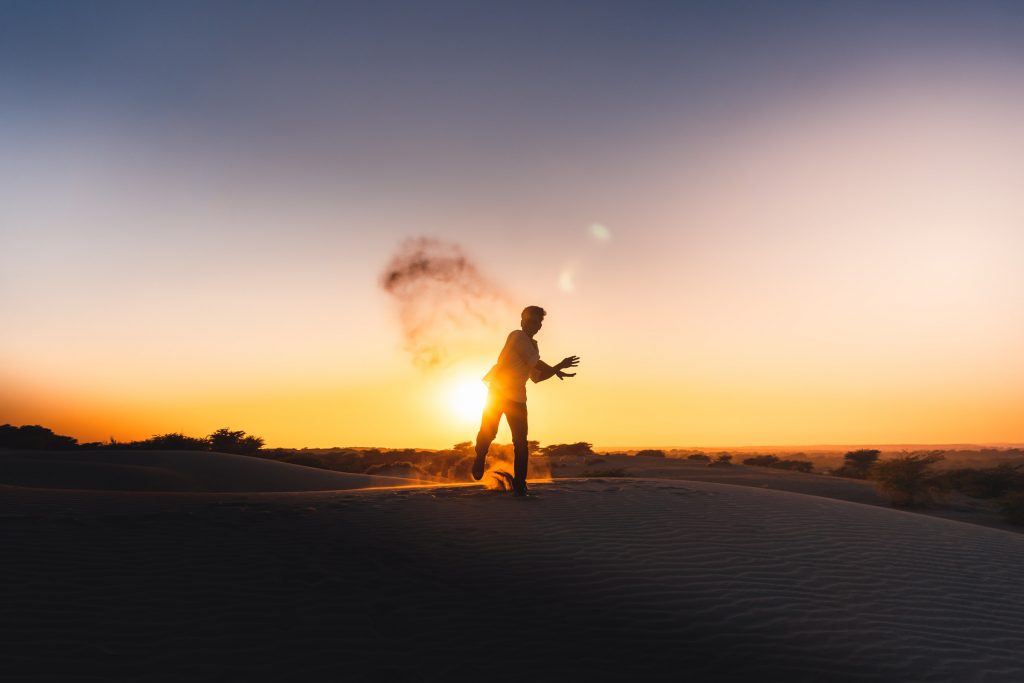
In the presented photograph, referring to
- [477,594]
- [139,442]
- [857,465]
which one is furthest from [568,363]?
[857,465]

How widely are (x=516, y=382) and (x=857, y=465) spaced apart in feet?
114

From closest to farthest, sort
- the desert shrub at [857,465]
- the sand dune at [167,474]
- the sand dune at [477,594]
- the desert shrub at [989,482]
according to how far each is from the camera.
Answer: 1. the sand dune at [477,594]
2. the sand dune at [167,474]
3. the desert shrub at [989,482]
4. the desert shrub at [857,465]

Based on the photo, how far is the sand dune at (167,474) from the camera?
13359mm


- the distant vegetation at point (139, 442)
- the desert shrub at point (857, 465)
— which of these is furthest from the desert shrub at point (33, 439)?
the desert shrub at point (857, 465)

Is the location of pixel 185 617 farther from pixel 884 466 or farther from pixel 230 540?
pixel 884 466

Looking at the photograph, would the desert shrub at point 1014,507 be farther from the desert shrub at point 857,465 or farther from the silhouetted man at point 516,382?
the desert shrub at point 857,465

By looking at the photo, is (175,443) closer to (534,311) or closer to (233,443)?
(233,443)

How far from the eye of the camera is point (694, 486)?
1027 centimetres

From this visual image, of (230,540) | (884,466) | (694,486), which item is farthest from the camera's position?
(884,466)

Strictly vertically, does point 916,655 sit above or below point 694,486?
below

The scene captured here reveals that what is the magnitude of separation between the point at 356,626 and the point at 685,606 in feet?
8.74

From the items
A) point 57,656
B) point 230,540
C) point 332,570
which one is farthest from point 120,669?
point 230,540

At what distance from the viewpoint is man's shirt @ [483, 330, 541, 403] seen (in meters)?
7.66

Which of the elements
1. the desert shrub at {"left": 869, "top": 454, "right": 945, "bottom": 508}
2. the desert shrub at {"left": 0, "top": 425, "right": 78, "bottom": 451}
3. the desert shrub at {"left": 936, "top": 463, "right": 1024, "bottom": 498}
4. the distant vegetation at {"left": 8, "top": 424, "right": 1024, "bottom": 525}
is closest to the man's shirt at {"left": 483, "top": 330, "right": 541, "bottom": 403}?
the distant vegetation at {"left": 8, "top": 424, "right": 1024, "bottom": 525}
